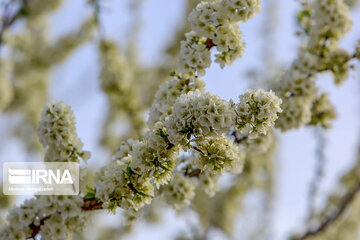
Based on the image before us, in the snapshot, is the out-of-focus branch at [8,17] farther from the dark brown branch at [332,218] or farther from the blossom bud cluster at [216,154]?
the dark brown branch at [332,218]

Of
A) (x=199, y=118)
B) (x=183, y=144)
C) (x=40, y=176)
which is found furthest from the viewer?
(x=40, y=176)

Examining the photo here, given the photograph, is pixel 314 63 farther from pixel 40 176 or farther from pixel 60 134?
pixel 40 176

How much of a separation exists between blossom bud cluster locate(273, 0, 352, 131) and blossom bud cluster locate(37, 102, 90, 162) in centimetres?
201

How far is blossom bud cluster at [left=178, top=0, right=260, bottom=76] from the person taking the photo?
3133mm

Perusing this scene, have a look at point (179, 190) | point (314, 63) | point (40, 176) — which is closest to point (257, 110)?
point (179, 190)

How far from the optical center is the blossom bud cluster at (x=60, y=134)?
128 inches

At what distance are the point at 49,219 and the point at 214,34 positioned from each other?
84.5 inches

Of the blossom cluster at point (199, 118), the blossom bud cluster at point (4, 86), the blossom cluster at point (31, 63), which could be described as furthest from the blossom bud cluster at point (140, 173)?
the blossom cluster at point (31, 63)

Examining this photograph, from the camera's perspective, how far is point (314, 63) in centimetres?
406

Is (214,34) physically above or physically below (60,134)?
above

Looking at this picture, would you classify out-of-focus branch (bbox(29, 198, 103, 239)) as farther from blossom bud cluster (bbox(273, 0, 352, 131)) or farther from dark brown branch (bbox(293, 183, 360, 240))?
dark brown branch (bbox(293, 183, 360, 240))

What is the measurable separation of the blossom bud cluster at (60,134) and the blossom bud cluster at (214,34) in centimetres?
109

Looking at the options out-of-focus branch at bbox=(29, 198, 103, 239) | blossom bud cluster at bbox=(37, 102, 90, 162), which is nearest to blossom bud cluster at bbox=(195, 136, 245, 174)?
out-of-focus branch at bbox=(29, 198, 103, 239)

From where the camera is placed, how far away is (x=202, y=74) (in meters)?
3.24
